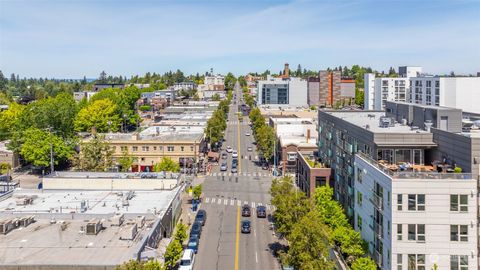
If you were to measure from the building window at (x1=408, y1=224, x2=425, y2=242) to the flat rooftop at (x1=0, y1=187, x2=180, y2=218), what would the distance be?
69.2 ft

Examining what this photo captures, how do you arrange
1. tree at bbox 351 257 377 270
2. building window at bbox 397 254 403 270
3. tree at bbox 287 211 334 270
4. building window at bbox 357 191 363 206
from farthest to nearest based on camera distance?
building window at bbox 357 191 363 206
tree at bbox 351 257 377 270
tree at bbox 287 211 334 270
building window at bbox 397 254 403 270

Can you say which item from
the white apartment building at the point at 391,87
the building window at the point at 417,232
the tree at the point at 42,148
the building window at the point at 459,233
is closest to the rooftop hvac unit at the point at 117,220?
the building window at the point at 417,232

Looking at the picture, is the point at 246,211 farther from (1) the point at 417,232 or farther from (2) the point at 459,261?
(2) the point at 459,261

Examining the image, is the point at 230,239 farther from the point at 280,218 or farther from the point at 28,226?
the point at 28,226

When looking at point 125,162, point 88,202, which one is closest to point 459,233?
point 88,202

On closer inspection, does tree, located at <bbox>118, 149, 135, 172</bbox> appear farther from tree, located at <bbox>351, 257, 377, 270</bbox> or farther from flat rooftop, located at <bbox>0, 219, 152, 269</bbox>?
tree, located at <bbox>351, 257, 377, 270</bbox>

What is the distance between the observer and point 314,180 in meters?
64.8

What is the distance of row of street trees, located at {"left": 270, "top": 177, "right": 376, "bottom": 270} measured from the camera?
123 ft

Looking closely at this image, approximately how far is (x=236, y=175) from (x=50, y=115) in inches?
1631

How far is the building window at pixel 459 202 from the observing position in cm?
3557

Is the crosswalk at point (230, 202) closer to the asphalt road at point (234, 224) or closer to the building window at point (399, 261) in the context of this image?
the asphalt road at point (234, 224)

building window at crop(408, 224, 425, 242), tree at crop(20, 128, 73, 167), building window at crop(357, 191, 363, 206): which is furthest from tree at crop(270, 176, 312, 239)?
tree at crop(20, 128, 73, 167)

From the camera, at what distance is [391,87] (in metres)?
158

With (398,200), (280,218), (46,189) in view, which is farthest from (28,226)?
(398,200)
